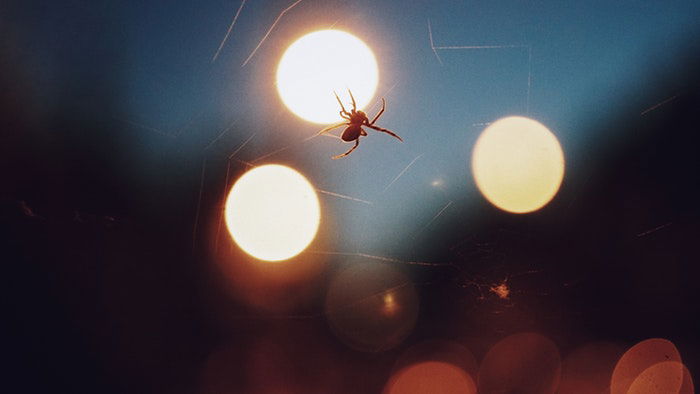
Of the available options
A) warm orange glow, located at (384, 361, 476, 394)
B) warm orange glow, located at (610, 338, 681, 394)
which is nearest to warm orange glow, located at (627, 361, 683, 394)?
warm orange glow, located at (610, 338, 681, 394)

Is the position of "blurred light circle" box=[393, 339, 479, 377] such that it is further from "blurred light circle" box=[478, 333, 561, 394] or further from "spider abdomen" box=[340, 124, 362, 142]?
"spider abdomen" box=[340, 124, 362, 142]

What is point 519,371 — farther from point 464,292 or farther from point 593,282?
point 593,282

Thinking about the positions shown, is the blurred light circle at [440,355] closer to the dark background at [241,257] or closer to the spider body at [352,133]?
the dark background at [241,257]

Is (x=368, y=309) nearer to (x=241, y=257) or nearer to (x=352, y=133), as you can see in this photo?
(x=241, y=257)

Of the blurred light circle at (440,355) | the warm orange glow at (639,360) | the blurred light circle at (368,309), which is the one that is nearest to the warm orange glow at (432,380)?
the blurred light circle at (440,355)

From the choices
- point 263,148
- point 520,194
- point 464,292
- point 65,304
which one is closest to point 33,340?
point 65,304

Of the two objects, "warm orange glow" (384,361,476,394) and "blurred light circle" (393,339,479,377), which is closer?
"warm orange glow" (384,361,476,394)

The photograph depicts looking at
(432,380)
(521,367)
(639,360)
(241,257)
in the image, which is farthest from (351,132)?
(432,380)
